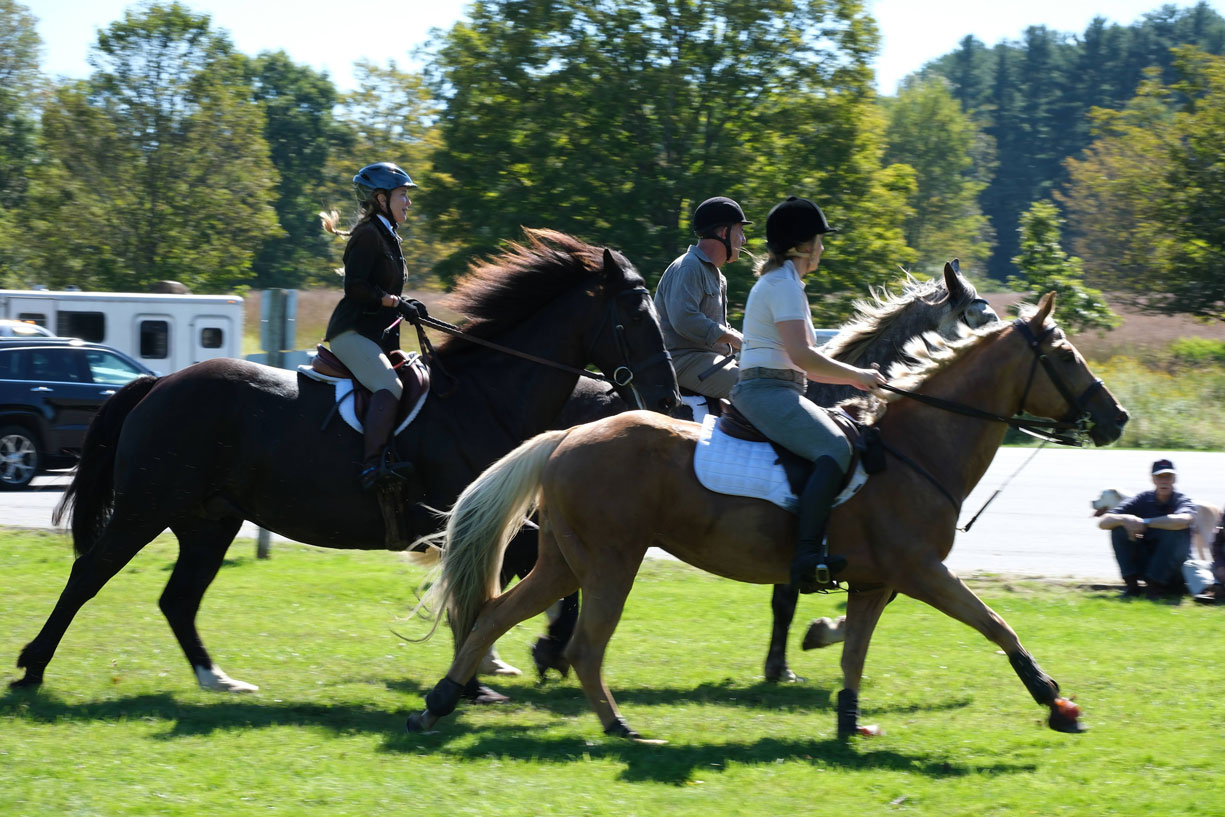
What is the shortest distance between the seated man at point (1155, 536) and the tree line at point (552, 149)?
42.7 feet

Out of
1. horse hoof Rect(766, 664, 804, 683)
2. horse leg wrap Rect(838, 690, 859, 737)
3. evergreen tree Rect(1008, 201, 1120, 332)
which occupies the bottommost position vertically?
horse hoof Rect(766, 664, 804, 683)

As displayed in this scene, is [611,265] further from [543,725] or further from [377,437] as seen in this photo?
[543,725]

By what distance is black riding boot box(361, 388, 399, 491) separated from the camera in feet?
24.4

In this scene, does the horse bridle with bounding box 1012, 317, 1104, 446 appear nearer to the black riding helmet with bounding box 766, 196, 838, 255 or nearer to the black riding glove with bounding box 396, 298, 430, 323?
the black riding helmet with bounding box 766, 196, 838, 255

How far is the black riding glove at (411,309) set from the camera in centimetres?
768

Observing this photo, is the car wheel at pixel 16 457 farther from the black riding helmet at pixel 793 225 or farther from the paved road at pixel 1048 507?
the black riding helmet at pixel 793 225

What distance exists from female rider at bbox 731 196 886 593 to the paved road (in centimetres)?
587

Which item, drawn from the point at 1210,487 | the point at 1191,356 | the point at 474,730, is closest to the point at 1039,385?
the point at 474,730

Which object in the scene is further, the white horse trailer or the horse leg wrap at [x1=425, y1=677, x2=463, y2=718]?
the white horse trailer

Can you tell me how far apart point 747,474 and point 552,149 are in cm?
2203

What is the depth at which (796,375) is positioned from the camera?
637 cm

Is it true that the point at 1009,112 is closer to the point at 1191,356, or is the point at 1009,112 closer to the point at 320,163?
the point at 320,163

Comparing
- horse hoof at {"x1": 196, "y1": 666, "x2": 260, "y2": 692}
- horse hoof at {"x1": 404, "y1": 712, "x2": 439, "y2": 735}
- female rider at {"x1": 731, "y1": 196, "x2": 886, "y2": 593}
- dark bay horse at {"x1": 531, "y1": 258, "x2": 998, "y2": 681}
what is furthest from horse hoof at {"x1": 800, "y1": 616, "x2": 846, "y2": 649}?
horse hoof at {"x1": 196, "y1": 666, "x2": 260, "y2": 692}

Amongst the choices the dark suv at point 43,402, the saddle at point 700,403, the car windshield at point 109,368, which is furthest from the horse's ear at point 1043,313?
the car windshield at point 109,368
